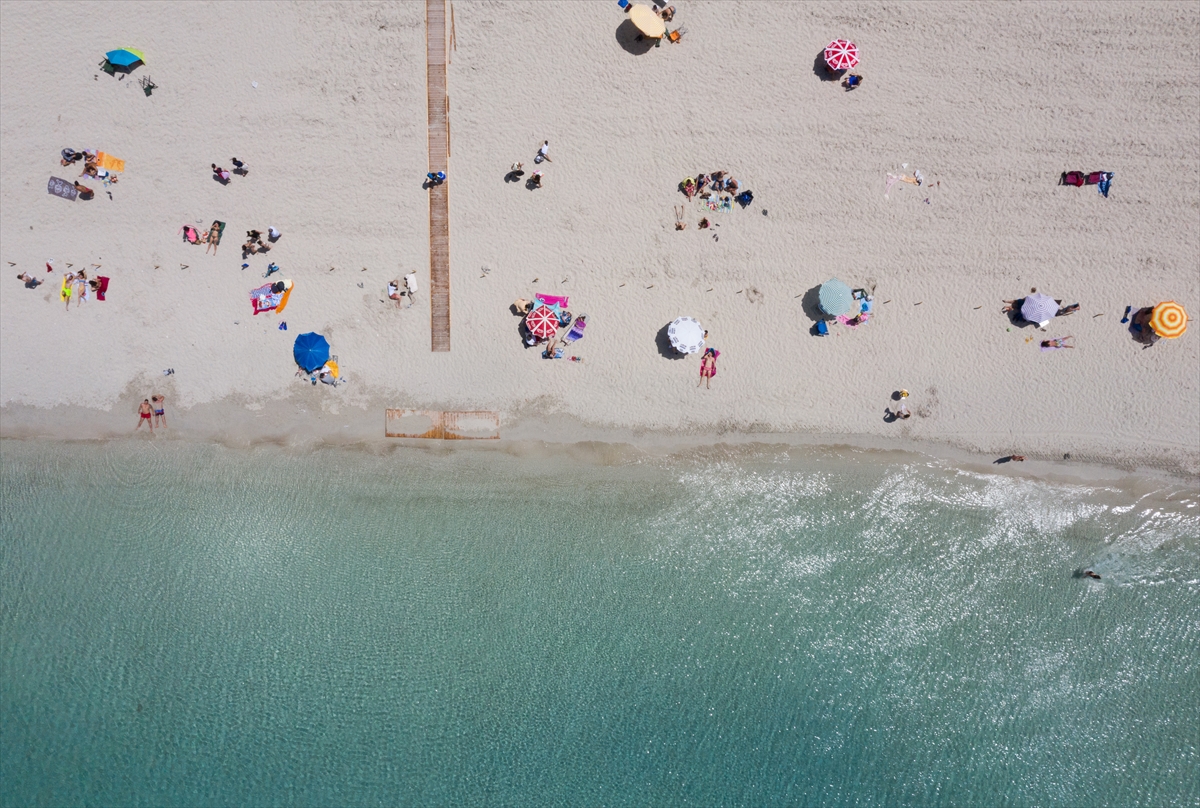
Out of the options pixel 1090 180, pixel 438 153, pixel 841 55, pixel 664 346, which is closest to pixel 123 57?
pixel 438 153

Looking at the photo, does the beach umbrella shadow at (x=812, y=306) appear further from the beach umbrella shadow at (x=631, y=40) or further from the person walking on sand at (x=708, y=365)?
the beach umbrella shadow at (x=631, y=40)

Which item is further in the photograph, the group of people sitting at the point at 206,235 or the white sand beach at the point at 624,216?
the group of people sitting at the point at 206,235

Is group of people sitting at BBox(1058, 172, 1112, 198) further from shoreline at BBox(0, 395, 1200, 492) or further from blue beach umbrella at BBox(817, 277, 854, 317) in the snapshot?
shoreline at BBox(0, 395, 1200, 492)

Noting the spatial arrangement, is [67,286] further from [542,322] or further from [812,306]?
[812,306]

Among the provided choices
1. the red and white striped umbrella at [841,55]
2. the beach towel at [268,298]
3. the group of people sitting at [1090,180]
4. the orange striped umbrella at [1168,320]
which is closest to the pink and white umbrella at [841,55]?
the red and white striped umbrella at [841,55]

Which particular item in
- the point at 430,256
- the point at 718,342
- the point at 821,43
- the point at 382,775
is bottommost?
the point at 382,775

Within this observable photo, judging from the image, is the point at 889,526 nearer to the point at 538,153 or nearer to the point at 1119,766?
the point at 1119,766

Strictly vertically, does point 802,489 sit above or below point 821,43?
below

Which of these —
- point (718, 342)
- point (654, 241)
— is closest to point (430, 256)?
point (654, 241)

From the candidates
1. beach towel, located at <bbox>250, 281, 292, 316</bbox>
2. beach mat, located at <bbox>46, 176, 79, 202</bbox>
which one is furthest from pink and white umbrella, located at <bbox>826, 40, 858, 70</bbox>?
beach mat, located at <bbox>46, 176, 79, 202</bbox>
